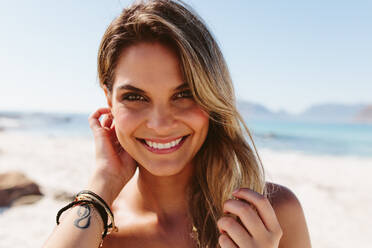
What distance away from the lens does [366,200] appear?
8.32 metres

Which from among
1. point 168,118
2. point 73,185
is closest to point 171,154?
point 168,118

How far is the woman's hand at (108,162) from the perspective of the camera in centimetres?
208

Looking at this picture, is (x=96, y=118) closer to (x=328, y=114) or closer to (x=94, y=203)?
(x=94, y=203)

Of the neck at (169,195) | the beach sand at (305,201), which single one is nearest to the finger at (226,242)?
the neck at (169,195)

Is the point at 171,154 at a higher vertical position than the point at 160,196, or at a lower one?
higher

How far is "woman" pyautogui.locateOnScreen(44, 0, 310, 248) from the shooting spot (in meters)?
1.92

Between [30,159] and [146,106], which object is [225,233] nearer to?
[146,106]

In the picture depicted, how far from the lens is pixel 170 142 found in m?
2.09

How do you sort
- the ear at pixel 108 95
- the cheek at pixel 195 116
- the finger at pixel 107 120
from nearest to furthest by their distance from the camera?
the cheek at pixel 195 116 → the ear at pixel 108 95 → the finger at pixel 107 120

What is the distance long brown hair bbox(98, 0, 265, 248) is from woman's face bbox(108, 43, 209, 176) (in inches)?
3.1

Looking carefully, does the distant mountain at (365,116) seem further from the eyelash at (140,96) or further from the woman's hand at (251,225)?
the woman's hand at (251,225)

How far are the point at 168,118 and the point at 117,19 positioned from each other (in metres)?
0.83

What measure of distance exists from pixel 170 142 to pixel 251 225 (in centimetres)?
82

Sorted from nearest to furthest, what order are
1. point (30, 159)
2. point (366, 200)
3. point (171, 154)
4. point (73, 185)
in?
1. point (171, 154)
2. point (73, 185)
3. point (366, 200)
4. point (30, 159)
